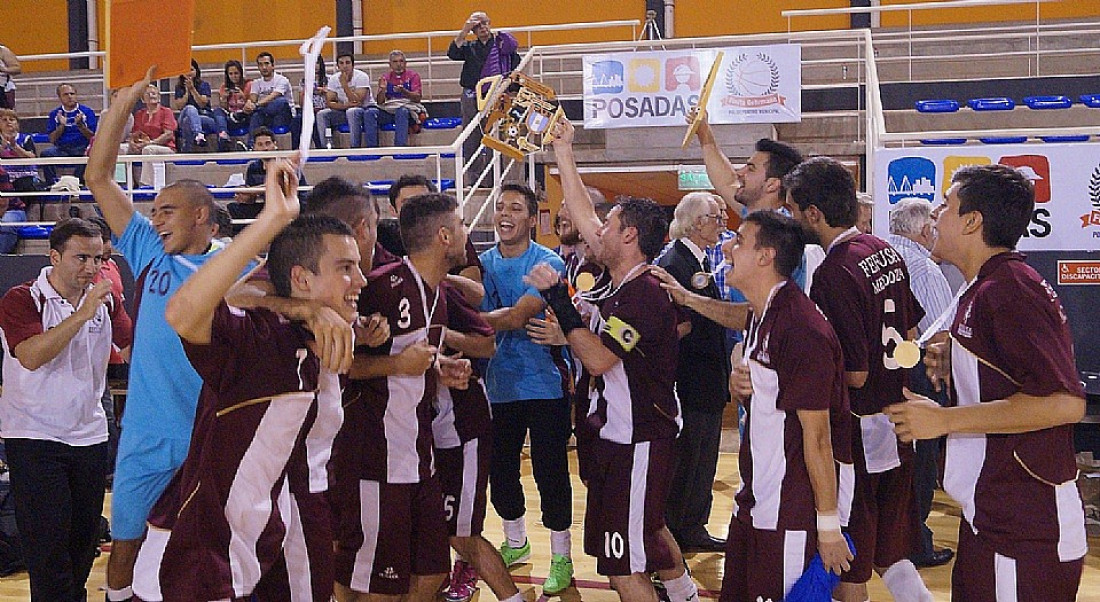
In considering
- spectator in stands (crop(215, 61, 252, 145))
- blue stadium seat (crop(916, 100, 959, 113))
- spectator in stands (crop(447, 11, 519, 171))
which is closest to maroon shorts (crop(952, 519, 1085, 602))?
spectator in stands (crop(447, 11, 519, 171))

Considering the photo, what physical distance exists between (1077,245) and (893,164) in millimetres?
1532

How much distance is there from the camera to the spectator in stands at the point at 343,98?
44.9ft

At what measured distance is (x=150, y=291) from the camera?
398 cm

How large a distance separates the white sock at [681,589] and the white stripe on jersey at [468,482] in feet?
3.12

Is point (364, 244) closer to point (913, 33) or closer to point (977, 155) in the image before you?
point (977, 155)

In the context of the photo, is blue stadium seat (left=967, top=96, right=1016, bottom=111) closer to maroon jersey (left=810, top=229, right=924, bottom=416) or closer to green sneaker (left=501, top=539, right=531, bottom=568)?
green sneaker (left=501, top=539, right=531, bottom=568)

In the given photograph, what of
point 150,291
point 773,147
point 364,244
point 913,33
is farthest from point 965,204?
point 913,33

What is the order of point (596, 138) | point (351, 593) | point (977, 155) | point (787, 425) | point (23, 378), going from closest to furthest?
point (787, 425)
point (351, 593)
point (23, 378)
point (977, 155)
point (596, 138)

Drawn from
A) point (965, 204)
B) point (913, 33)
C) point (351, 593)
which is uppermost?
point (913, 33)

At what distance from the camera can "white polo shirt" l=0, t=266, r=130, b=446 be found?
4.84 m

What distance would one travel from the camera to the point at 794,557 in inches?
144

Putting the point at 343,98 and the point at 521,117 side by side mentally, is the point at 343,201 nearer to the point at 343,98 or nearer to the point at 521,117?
the point at 521,117

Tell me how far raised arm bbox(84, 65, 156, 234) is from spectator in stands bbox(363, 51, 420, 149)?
30.9ft

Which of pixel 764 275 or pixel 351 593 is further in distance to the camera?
pixel 351 593
